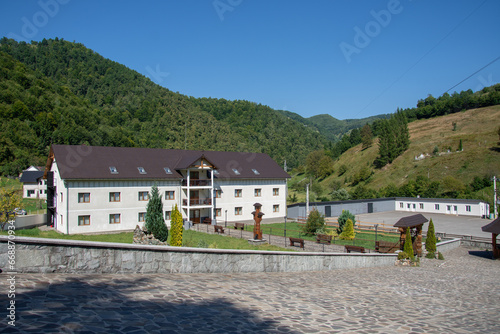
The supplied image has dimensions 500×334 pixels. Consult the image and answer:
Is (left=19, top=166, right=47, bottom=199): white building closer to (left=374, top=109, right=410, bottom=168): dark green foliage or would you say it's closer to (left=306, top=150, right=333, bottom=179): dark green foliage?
(left=306, top=150, right=333, bottom=179): dark green foliage

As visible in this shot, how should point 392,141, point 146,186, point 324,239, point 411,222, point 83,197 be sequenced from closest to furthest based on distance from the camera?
point 411,222 → point 324,239 → point 83,197 → point 146,186 → point 392,141

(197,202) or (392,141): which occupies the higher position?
(392,141)

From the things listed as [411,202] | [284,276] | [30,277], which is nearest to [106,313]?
[30,277]

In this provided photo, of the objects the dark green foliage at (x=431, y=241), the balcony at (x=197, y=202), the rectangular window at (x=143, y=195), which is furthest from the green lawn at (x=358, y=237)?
the rectangular window at (x=143, y=195)

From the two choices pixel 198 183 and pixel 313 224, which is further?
pixel 198 183

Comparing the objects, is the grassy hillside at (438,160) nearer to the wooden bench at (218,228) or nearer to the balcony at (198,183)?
the balcony at (198,183)

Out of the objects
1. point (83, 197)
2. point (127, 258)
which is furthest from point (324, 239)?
point (83, 197)

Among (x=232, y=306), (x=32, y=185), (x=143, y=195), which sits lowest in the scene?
(x=232, y=306)

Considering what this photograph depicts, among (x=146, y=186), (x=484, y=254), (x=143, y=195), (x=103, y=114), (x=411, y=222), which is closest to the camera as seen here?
(x=411, y=222)

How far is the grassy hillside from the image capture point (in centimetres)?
6356

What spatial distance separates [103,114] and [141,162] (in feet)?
222

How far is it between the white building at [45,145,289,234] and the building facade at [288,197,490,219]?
14.5 feet

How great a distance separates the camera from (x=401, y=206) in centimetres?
4844

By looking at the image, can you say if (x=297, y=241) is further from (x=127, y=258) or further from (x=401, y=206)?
(x=401, y=206)
